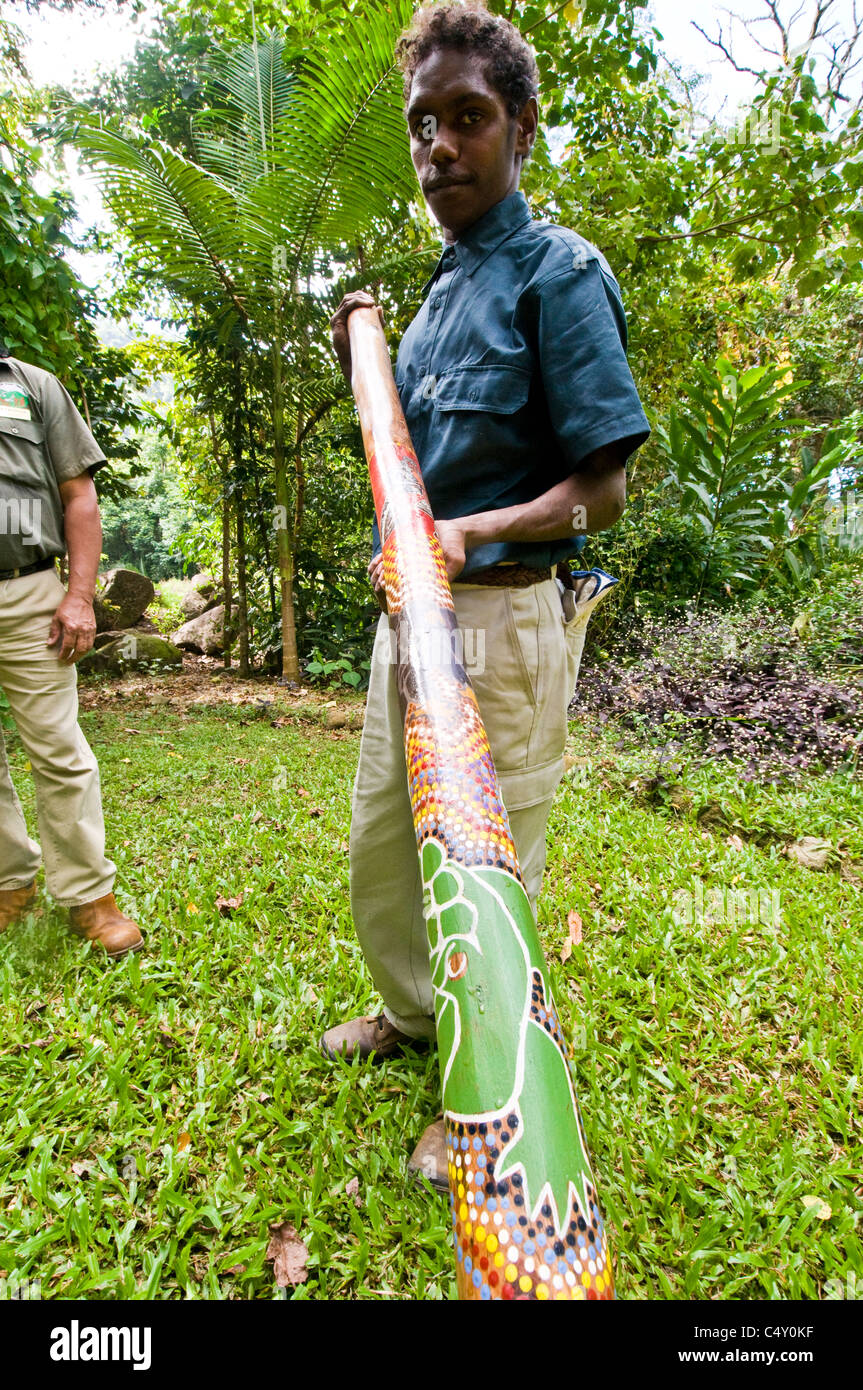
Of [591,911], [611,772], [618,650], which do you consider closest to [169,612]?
[618,650]

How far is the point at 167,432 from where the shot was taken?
28.8 feet

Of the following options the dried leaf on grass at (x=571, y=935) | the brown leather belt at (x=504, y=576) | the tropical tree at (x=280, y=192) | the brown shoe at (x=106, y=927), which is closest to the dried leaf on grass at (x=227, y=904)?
the brown shoe at (x=106, y=927)

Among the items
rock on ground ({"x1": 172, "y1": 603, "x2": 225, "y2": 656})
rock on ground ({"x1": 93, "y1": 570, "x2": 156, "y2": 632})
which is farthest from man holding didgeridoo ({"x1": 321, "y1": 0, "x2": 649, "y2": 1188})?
rock on ground ({"x1": 93, "y1": 570, "x2": 156, "y2": 632})

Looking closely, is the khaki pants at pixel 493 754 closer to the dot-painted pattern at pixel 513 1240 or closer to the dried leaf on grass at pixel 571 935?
the dot-painted pattern at pixel 513 1240

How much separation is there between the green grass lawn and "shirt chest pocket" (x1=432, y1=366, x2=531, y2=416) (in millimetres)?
1547

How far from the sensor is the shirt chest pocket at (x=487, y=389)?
1.20 metres

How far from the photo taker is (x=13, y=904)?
244 cm

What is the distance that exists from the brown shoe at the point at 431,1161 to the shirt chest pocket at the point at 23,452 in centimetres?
222

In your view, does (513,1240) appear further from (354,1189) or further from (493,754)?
(354,1189)

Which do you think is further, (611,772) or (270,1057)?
→ (611,772)

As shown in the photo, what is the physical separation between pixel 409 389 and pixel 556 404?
1.44ft

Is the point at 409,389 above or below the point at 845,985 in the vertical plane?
above
